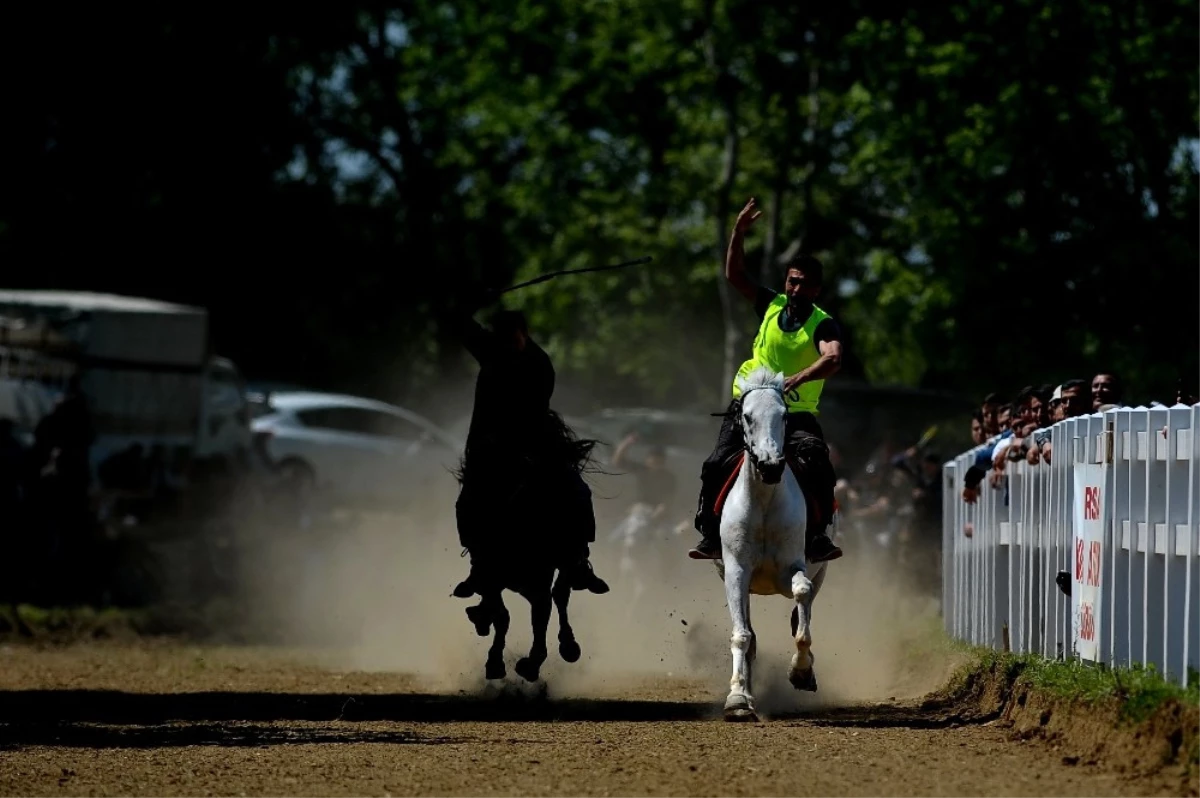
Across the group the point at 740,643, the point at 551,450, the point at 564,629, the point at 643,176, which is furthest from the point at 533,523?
the point at 643,176

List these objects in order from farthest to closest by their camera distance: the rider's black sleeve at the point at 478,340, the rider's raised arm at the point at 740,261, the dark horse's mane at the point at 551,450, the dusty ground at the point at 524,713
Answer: the dark horse's mane at the point at 551,450 < the rider's black sleeve at the point at 478,340 < the rider's raised arm at the point at 740,261 < the dusty ground at the point at 524,713

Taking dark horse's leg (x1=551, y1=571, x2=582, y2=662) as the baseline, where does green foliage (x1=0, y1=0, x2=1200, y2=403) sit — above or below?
above

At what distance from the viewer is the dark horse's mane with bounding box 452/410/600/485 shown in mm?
15148

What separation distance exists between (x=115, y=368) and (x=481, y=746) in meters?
21.0

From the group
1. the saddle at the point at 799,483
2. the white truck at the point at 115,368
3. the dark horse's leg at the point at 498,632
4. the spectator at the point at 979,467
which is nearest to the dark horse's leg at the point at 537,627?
the dark horse's leg at the point at 498,632

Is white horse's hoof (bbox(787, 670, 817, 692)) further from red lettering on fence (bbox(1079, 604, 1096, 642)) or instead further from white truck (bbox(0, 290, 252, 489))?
white truck (bbox(0, 290, 252, 489))

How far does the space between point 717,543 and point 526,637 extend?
642 cm

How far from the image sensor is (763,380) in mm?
13188

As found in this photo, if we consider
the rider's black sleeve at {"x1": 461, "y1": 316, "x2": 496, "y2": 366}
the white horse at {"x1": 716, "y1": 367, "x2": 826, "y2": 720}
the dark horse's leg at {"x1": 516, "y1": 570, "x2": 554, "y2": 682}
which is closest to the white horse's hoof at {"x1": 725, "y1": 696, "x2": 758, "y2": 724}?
the white horse at {"x1": 716, "y1": 367, "x2": 826, "y2": 720}

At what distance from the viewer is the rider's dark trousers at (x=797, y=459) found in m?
14.0

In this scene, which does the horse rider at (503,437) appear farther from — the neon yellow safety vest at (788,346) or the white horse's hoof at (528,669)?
the neon yellow safety vest at (788,346)

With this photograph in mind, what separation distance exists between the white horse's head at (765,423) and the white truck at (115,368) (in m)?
18.7

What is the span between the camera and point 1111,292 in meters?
26.0

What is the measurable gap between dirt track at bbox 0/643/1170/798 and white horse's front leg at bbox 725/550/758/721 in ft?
0.50
